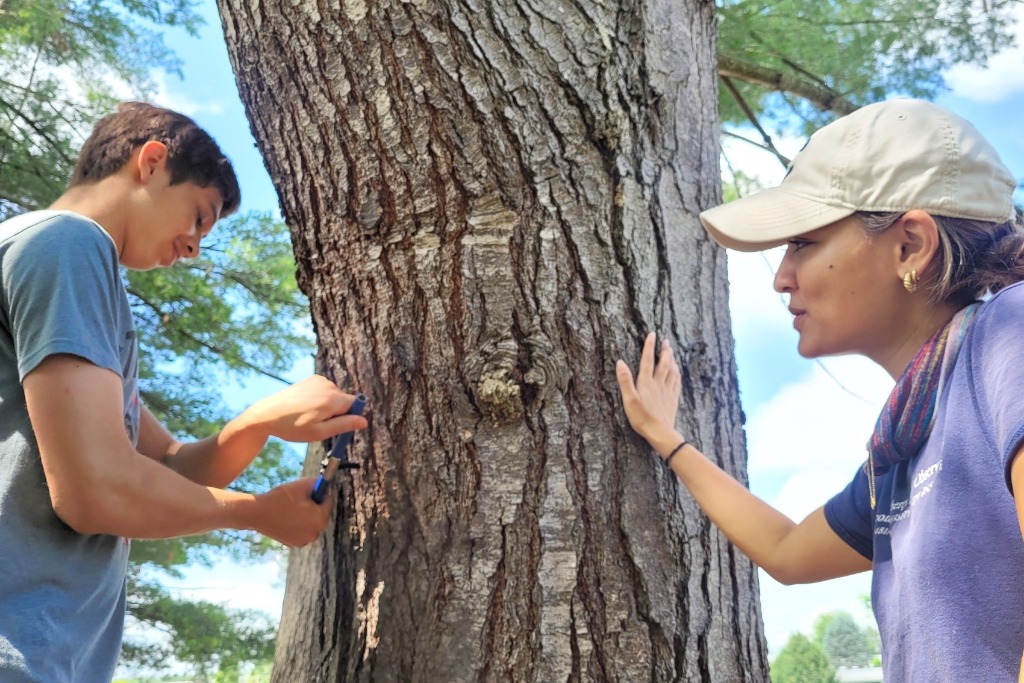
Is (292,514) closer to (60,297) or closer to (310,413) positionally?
(310,413)

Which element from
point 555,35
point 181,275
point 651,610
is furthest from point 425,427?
point 181,275

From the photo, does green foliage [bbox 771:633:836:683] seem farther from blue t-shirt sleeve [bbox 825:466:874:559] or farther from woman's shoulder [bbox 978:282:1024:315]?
woman's shoulder [bbox 978:282:1024:315]

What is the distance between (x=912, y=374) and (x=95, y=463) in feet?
3.79

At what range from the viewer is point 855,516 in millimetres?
1460

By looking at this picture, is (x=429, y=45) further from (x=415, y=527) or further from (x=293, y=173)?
(x=415, y=527)

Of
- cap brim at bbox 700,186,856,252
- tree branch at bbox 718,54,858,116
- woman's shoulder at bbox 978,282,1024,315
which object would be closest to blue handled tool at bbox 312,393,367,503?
cap brim at bbox 700,186,856,252

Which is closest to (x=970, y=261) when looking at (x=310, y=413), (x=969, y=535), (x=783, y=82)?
(x=969, y=535)

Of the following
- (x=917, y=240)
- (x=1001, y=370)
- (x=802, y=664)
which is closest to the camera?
(x=1001, y=370)

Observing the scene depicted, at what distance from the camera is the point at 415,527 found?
1.68 meters

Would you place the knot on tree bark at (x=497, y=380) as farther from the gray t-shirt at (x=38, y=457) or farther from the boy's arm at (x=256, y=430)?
the gray t-shirt at (x=38, y=457)

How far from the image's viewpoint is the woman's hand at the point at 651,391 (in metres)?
1.65

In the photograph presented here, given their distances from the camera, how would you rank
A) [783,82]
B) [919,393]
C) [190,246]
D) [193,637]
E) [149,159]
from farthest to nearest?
1. [193,637]
2. [783,82]
3. [190,246]
4. [149,159]
5. [919,393]

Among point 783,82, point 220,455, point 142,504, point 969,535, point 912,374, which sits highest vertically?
point 783,82

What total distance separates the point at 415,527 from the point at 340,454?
199 millimetres
